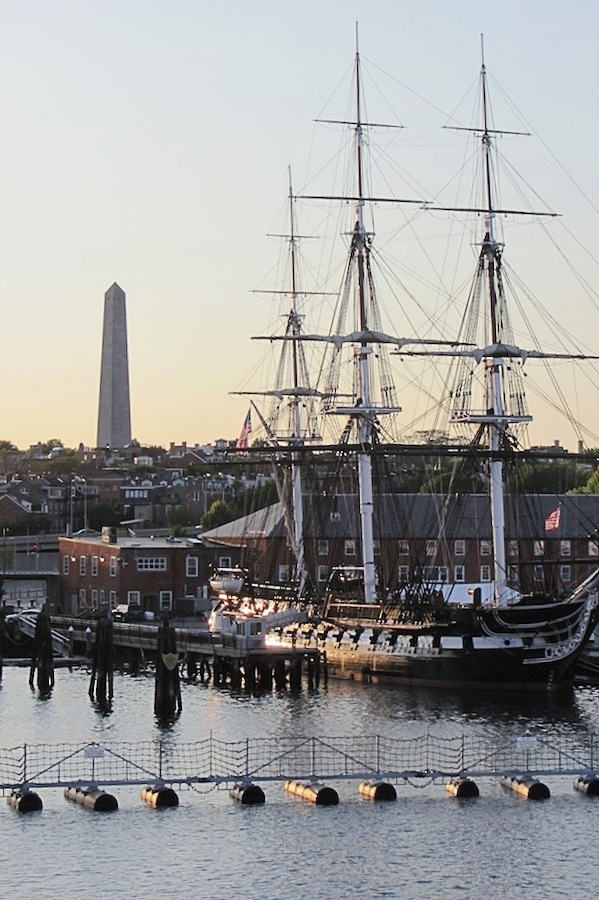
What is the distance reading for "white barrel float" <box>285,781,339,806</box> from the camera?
1855 inches

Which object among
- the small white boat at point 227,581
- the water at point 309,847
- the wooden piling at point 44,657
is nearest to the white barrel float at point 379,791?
the water at point 309,847

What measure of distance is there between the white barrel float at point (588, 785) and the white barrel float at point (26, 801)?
14.0 meters

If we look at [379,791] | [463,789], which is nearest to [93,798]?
[379,791]

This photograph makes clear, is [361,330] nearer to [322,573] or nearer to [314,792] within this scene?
[322,573]

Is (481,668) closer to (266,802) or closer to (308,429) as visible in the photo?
(266,802)

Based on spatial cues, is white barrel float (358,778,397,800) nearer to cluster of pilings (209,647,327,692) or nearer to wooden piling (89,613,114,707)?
wooden piling (89,613,114,707)

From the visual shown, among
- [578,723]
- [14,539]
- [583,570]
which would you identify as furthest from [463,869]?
[14,539]

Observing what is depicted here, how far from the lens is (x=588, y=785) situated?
48656mm

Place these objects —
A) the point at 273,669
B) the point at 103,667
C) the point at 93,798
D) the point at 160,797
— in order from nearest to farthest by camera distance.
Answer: the point at 93,798, the point at 160,797, the point at 103,667, the point at 273,669

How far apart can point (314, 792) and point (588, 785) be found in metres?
7.28

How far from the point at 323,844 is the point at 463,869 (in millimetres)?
3564

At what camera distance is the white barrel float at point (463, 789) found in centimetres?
4791

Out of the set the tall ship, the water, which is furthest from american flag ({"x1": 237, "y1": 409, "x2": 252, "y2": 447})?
the water

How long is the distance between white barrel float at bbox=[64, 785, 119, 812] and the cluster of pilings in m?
28.8
